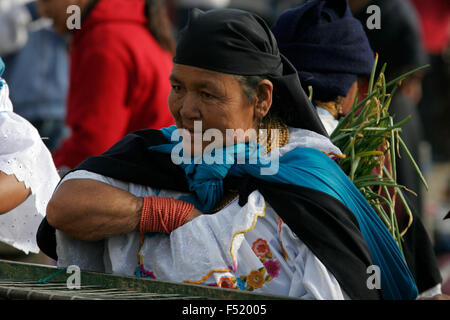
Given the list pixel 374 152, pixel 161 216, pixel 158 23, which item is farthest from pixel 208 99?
pixel 158 23

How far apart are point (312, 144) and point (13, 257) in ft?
5.21

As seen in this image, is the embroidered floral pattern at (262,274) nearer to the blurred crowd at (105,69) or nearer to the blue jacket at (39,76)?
the blurred crowd at (105,69)

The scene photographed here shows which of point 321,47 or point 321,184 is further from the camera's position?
point 321,47

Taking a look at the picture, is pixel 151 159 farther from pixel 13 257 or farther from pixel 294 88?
pixel 13 257

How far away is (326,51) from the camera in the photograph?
3.76 meters

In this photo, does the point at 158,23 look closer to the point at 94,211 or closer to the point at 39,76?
the point at 39,76

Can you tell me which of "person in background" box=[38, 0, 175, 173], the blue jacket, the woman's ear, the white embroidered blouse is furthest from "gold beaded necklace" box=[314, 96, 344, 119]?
the blue jacket

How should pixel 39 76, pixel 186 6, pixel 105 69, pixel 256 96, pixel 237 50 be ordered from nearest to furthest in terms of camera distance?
1. pixel 237 50
2. pixel 256 96
3. pixel 105 69
4. pixel 39 76
5. pixel 186 6

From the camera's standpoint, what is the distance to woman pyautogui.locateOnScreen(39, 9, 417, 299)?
9.00 ft

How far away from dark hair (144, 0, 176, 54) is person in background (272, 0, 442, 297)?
1.91 m

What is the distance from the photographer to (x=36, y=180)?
3691mm

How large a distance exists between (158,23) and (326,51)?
7.07ft

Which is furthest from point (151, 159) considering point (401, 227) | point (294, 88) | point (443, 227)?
point (443, 227)

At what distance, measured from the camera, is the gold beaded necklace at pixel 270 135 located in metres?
3.00
